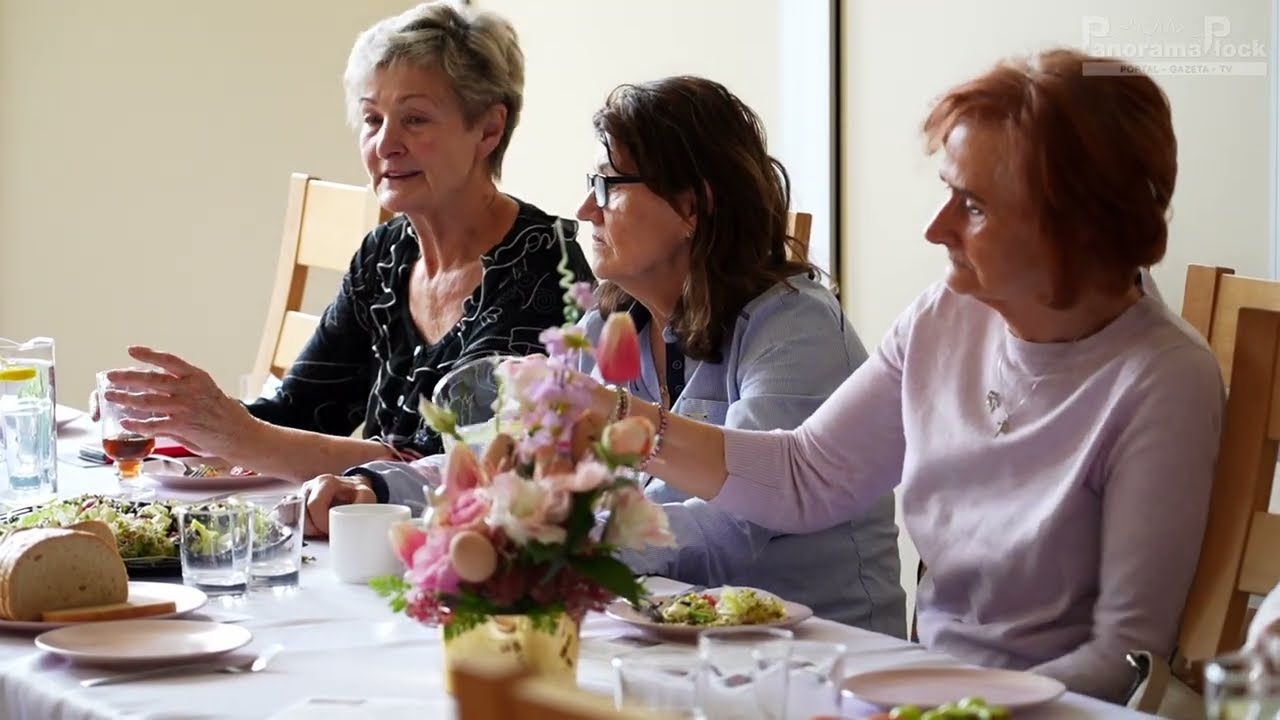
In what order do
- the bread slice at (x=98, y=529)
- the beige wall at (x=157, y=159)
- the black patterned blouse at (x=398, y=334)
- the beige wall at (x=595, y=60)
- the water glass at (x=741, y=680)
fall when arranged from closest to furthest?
the water glass at (x=741, y=680) → the bread slice at (x=98, y=529) → the black patterned blouse at (x=398, y=334) → the beige wall at (x=595, y=60) → the beige wall at (x=157, y=159)

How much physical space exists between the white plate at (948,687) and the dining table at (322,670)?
0.5 inches

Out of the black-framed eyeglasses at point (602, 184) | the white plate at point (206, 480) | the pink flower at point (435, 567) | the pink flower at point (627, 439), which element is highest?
the black-framed eyeglasses at point (602, 184)

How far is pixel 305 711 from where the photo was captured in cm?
122

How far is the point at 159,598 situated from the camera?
5.12 feet

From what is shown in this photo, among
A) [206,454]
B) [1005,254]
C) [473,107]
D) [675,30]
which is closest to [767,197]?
[1005,254]

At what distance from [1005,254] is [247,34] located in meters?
3.41

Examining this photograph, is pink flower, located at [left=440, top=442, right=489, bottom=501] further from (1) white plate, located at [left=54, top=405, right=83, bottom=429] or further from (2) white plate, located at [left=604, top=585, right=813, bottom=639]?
(1) white plate, located at [left=54, top=405, right=83, bottom=429]

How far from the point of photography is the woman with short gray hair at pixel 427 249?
250cm

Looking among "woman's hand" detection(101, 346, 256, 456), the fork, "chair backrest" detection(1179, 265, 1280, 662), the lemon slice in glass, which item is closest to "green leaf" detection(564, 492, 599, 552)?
the fork

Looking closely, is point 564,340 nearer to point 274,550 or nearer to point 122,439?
point 274,550

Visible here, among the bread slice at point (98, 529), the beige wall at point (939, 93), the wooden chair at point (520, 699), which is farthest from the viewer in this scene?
the beige wall at point (939, 93)

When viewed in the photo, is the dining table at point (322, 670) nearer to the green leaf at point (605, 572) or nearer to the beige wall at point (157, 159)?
the green leaf at point (605, 572)

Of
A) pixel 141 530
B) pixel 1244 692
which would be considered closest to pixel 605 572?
pixel 1244 692

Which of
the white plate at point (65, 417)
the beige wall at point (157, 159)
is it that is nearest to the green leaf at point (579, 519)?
the white plate at point (65, 417)
